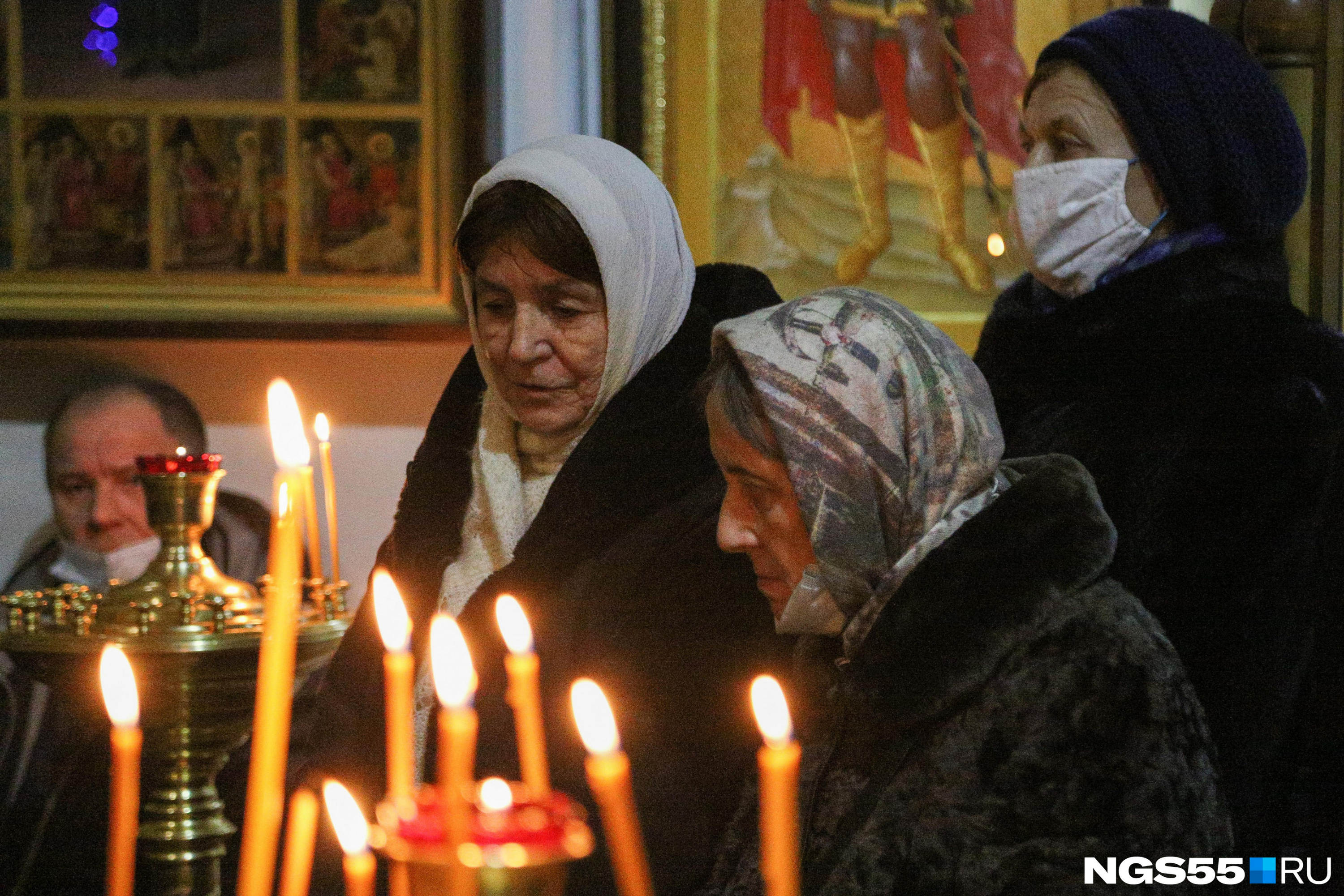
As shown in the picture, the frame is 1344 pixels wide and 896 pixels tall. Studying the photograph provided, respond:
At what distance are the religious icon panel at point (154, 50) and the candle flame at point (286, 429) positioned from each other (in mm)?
2492

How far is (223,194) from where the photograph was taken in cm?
335

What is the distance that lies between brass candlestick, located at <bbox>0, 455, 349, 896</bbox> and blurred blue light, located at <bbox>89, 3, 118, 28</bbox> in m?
1.99

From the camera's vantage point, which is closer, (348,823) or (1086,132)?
(348,823)

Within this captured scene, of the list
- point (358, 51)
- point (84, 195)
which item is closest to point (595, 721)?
point (358, 51)

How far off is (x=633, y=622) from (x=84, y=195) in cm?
217

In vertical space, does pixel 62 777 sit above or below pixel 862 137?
below

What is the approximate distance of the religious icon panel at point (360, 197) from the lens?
332 cm

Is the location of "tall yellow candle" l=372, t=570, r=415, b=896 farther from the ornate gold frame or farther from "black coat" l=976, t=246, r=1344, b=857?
the ornate gold frame

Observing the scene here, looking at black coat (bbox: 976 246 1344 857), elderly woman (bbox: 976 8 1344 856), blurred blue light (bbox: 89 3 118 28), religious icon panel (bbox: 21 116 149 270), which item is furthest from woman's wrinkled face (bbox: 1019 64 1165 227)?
blurred blue light (bbox: 89 3 118 28)

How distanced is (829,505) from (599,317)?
64 cm

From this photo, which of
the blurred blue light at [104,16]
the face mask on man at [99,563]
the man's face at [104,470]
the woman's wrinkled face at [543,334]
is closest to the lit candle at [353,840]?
the woman's wrinkled face at [543,334]

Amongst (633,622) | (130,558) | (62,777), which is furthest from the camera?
(130,558)

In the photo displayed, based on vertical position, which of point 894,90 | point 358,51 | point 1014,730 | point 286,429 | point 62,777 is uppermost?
point 358,51

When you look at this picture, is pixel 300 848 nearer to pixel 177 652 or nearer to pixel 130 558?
pixel 177 652
